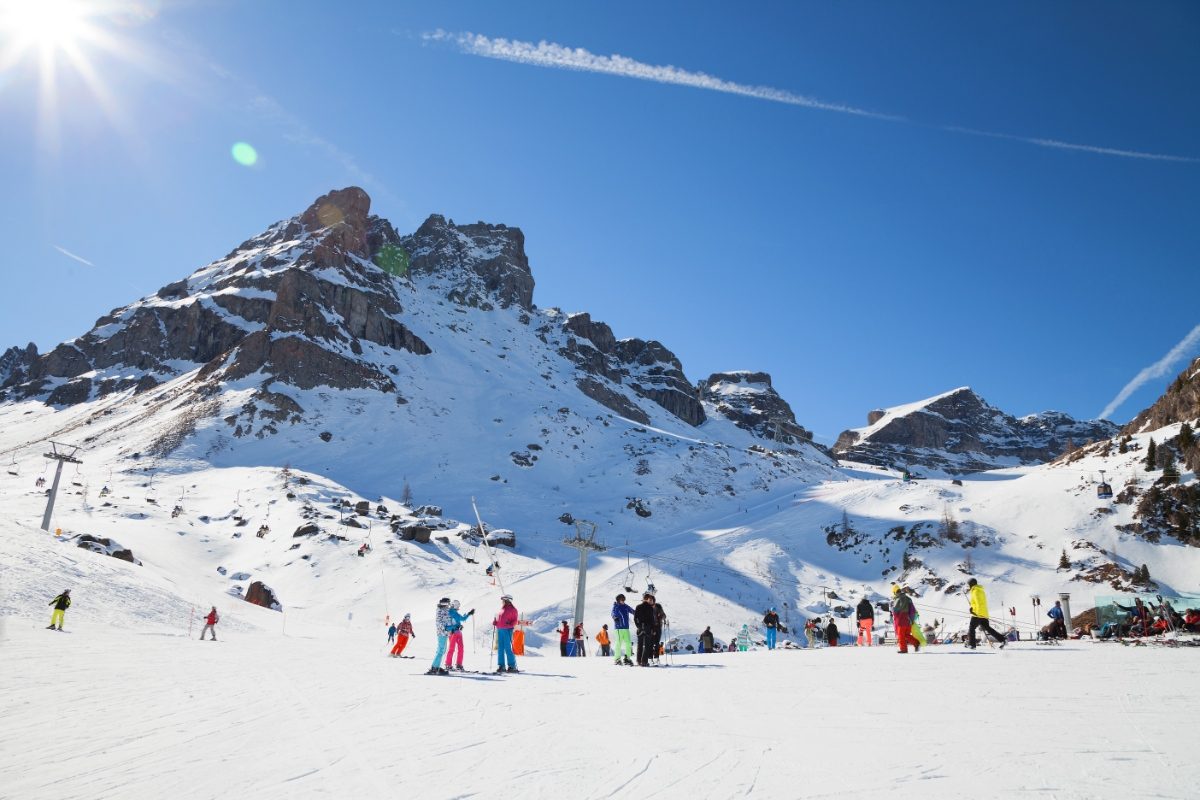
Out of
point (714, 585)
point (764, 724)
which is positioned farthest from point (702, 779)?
point (714, 585)

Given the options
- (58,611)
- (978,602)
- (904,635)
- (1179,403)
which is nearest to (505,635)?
(904,635)

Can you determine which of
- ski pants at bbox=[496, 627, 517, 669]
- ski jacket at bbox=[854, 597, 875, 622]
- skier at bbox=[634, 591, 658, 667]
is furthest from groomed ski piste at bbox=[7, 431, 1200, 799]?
ski jacket at bbox=[854, 597, 875, 622]

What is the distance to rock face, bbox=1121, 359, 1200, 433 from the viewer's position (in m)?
49.9

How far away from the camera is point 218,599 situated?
3384 centimetres

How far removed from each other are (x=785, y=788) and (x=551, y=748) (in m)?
2.32

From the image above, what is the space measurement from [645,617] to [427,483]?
61.3 meters

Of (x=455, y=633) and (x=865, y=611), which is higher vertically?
(x=865, y=611)

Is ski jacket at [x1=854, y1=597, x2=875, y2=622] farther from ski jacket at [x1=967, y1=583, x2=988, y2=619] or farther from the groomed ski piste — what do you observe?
the groomed ski piste

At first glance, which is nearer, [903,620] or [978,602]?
[978,602]

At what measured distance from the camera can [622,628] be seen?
1653 centimetres

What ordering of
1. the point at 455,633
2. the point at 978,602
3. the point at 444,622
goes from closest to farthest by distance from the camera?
the point at 444,622
the point at 455,633
the point at 978,602

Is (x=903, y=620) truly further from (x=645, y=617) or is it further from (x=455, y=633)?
(x=455, y=633)

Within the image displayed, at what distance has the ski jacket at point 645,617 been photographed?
15656 mm

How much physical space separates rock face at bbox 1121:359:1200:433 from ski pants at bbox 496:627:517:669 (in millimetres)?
54750
